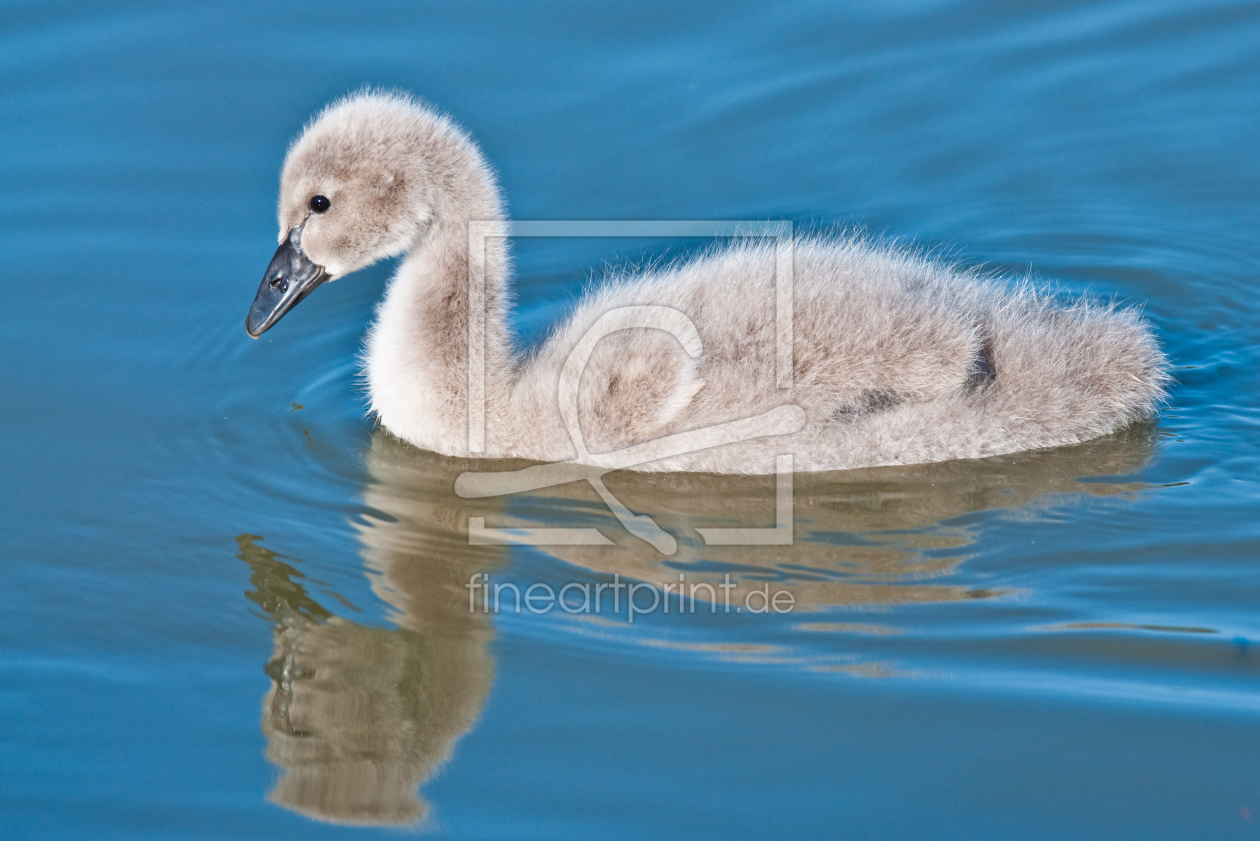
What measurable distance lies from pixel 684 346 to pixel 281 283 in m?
1.52

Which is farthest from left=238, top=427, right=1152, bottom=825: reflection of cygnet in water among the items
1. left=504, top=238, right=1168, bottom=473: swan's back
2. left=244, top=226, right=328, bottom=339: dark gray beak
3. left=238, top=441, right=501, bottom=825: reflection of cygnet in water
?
left=244, top=226, right=328, bottom=339: dark gray beak

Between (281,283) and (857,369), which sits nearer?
(857,369)

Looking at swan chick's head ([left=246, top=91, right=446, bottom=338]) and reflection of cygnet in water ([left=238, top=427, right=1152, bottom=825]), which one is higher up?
swan chick's head ([left=246, top=91, right=446, bottom=338])

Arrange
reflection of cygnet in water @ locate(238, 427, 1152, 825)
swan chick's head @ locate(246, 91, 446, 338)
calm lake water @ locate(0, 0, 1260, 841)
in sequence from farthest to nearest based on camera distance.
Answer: swan chick's head @ locate(246, 91, 446, 338), reflection of cygnet in water @ locate(238, 427, 1152, 825), calm lake water @ locate(0, 0, 1260, 841)

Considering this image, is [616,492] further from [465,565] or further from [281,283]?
[281,283]

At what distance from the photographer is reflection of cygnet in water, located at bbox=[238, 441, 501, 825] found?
389 cm

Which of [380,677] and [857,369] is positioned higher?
[857,369]

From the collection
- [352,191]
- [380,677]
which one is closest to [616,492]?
[380,677]

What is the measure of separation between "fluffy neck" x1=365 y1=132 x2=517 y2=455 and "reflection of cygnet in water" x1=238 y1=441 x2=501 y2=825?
0.40 metres

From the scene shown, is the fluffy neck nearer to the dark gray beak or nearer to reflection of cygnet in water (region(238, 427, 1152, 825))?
reflection of cygnet in water (region(238, 427, 1152, 825))

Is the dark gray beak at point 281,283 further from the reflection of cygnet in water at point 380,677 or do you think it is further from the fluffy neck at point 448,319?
the reflection of cygnet in water at point 380,677

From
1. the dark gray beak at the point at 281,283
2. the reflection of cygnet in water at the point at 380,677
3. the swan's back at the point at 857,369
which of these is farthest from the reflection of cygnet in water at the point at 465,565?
the dark gray beak at the point at 281,283

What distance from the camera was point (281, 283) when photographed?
5484 millimetres

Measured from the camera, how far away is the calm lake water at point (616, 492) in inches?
152
